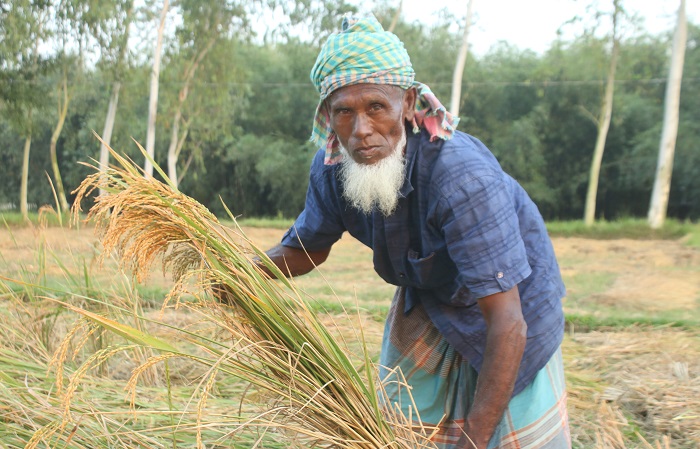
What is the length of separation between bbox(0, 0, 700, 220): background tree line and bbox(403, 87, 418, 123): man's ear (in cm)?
1790

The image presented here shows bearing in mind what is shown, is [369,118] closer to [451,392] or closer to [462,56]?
[451,392]

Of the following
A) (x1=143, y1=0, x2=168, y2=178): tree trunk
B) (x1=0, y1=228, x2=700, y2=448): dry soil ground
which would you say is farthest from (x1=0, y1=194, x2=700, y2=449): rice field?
(x1=143, y1=0, x2=168, y2=178): tree trunk

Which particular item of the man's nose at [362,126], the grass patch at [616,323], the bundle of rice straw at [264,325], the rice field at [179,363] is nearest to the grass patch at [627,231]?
the rice field at [179,363]

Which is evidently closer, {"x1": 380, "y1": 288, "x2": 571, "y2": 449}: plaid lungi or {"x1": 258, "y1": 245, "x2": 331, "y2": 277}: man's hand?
{"x1": 380, "y1": 288, "x2": 571, "y2": 449}: plaid lungi

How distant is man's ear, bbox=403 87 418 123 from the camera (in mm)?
1986

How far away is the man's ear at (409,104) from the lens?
1986 millimetres

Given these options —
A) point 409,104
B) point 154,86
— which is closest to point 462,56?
point 154,86

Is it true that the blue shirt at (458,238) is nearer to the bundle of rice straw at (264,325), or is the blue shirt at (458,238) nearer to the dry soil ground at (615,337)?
the dry soil ground at (615,337)

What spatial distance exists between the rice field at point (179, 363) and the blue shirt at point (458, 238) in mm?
251

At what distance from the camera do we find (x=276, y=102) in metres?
27.5

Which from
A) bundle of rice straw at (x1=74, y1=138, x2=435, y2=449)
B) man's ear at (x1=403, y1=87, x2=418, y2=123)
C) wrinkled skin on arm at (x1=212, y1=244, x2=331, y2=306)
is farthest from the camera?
wrinkled skin on arm at (x1=212, y1=244, x2=331, y2=306)

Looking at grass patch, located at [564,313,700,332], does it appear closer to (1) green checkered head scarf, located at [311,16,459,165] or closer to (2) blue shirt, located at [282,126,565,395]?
(2) blue shirt, located at [282,126,565,395]

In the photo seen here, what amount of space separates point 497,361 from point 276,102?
26.5 metres

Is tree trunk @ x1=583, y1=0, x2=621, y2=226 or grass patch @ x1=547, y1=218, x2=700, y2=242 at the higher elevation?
tree trunk @ x1=583, y1=0, x2=621, y2=226
